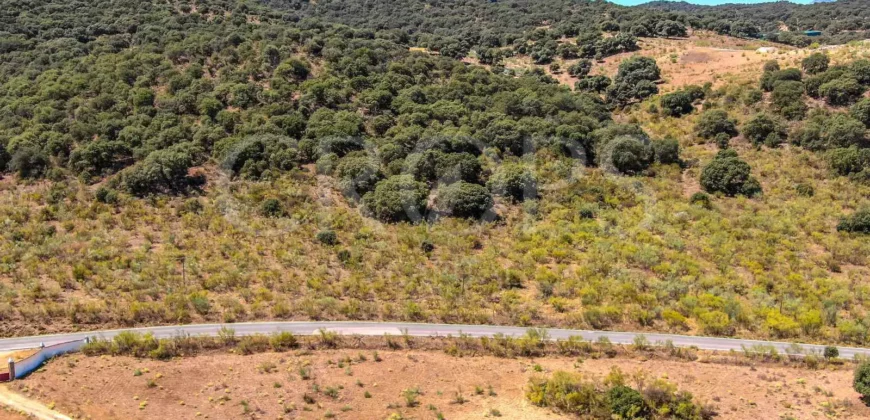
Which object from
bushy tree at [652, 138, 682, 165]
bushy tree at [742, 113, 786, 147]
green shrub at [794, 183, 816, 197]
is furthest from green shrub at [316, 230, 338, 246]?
bushy tree at [742, 113, 786, 147]

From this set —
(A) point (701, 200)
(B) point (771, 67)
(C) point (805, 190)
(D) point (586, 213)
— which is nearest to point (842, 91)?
(B) point (771, 67)

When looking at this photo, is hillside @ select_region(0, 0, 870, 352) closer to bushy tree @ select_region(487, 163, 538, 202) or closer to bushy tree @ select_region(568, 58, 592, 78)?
bushy tree @ select_region(487, 163, 538, 202)

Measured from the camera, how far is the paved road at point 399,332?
29311 mm

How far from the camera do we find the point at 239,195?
167 feet

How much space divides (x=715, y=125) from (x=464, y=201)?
1358 inches

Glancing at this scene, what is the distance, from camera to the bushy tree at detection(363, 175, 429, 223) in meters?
47.7

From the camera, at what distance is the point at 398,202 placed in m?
47.5

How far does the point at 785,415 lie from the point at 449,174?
34.8m

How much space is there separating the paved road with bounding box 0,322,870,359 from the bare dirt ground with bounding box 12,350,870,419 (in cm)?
206

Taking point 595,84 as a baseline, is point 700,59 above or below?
above

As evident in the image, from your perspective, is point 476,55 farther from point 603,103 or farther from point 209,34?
point 209,34

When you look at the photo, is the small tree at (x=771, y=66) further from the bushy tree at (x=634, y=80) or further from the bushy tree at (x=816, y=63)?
the bushy tree at (x=634, y=80)

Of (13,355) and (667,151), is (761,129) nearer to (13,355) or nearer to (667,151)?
(667,151)

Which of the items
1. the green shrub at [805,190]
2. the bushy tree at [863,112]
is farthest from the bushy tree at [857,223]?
the bushy tree at [863,112]
